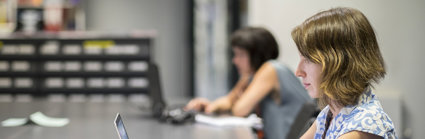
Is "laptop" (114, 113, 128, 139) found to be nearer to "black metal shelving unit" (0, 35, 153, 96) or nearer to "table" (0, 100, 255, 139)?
"table" (0, 100, 255, 139)

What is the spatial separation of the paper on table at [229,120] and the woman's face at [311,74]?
4.61 ft

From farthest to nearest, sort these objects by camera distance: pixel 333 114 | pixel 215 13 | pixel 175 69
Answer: pixel 175 69
pixel 215 13
pixel 333 114

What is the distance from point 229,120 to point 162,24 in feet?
14.6

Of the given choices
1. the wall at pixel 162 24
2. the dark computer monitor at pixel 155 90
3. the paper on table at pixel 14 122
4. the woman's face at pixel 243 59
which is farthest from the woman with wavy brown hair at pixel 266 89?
the wall at pixel 162 24

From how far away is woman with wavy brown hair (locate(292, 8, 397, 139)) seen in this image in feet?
4.23

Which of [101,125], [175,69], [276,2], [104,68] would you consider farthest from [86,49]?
[101,125]

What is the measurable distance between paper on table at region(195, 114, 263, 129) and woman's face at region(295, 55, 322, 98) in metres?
1.41

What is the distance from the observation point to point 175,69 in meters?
7.29

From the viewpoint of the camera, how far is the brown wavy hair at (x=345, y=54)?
4.24ft

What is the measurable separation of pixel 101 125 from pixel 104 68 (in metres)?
3.32

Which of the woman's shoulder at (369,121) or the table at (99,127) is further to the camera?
the table at (99,127)

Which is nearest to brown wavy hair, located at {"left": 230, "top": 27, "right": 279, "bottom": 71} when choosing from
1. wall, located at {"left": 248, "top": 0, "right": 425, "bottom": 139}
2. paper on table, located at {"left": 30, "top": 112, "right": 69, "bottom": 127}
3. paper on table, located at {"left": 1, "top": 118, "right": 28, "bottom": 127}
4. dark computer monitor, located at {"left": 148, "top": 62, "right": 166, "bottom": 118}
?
dark computer monitor, located at {"left": 148, "top": 62, "right": 166, "bottom": 118}

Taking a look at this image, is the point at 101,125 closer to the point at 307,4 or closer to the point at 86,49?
the point at 307,4

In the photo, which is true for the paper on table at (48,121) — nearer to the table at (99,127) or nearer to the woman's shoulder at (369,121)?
the table at (99,127)
